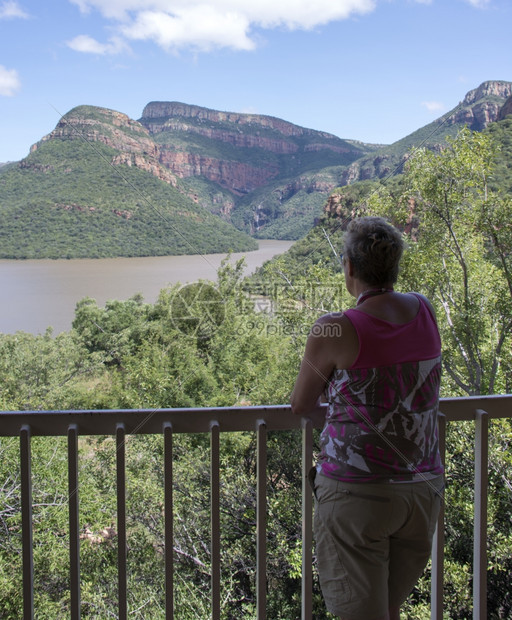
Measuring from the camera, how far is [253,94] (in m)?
66.0

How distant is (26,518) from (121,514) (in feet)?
0.67

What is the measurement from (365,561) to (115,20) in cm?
6118

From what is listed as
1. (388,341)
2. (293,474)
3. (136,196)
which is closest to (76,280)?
(136,196)

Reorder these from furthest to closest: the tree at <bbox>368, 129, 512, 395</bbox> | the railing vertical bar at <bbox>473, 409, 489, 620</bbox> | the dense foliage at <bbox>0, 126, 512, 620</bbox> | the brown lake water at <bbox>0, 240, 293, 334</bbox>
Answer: the brown lake water at <bbox>0, 240, 293, 334</bbox>
the tree at <bbox>368, 129, 512, 395</bbox>
the dense foliage at <bbox>0, 126, 512, 620</bbox>
the railing vertical bar at <bbox>473, 409, 489, 620</bbox>

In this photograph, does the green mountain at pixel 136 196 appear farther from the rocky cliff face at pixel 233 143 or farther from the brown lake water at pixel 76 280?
the rocky cliff face at pixel 233 143

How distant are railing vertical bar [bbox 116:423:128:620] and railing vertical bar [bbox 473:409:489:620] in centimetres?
85

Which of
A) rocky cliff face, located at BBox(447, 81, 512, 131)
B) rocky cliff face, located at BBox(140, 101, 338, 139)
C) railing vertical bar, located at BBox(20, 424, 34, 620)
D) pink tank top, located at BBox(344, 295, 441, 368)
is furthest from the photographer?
rocky cliff face, located at BBox(140, 101, 338, 139)

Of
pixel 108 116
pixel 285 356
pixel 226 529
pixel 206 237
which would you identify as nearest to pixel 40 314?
pixel 206 237

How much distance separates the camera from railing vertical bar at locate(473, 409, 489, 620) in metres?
1.19

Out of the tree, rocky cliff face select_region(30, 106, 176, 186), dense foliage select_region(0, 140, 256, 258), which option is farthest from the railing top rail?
rocky cliff face select_region(30, 106, 176, 186)

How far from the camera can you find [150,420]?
1.07 meters

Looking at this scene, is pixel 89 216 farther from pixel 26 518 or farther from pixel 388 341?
pixel 388 341

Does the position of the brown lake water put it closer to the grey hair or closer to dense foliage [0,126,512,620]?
dense foliage [0,126,512,620]

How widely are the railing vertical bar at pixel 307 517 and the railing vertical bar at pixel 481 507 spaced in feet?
1.41
